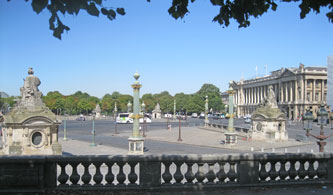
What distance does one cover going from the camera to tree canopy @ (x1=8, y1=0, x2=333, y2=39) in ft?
15.4

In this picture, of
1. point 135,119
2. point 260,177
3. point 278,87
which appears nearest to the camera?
point 260,177

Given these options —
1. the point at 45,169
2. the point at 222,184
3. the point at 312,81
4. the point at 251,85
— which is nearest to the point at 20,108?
the point at 45,169

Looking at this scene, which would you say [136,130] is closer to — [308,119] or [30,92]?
[30,92]

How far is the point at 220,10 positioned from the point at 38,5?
10.8 feet

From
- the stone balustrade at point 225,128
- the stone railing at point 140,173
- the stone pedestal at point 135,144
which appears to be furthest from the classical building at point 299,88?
the stone railing at point 140,173

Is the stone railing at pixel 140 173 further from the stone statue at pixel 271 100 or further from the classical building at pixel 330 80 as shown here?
the classical building at pixel 330 80

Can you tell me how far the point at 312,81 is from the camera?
100312 millimetres

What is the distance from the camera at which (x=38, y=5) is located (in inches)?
178

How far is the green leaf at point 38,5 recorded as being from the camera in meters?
4.49

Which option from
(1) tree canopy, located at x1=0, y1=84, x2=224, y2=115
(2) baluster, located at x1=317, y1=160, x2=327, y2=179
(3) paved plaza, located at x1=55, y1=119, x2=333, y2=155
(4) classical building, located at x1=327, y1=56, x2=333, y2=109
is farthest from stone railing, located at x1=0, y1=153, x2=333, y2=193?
(1) tree canopy, located at x1=0, y1=84, x2=224, y2=115

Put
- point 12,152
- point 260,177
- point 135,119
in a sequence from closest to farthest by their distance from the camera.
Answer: point 260,177 → point 12,152 → point 135,119

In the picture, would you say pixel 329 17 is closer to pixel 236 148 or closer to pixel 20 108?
pixel 20 108

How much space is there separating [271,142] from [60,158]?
2693 cm

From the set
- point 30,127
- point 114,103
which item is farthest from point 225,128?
point 114,103
